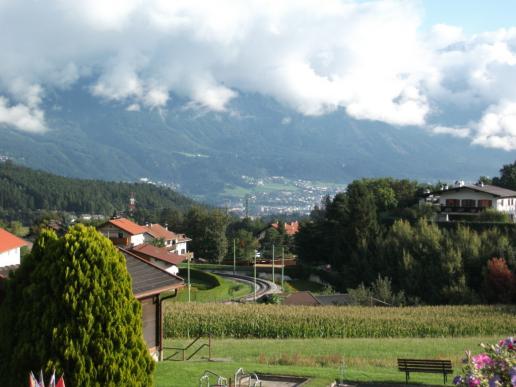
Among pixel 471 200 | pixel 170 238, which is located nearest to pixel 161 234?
pixel 170 238

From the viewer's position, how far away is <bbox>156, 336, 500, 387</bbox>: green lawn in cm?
1866

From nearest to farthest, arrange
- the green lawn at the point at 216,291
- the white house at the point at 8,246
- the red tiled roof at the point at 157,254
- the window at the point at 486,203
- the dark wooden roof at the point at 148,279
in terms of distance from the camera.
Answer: the dark wooden roof at the point at 148,279, the white house at the point at 8,246, the green lawn at the point at 216,291, the red tiled roof at the point at 157,254, the window at the point at 486,203

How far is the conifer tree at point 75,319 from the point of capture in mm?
12555

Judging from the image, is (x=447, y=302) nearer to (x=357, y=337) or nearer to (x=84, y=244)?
(x=357, y=337)

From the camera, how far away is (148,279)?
19312 mm

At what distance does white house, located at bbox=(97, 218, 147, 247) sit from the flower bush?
262 ft

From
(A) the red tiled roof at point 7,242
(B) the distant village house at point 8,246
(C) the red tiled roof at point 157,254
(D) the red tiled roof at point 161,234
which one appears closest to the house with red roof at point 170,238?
(D) the red tiled roof at point 161,234

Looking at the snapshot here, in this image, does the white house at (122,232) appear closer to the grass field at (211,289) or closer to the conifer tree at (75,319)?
the grass field at (211,289)

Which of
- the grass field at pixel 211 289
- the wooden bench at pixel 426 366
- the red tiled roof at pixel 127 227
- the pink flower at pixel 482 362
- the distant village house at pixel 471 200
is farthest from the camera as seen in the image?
the red tiled roof at pixel 127 227

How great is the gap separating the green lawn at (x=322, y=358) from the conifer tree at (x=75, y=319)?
410cm

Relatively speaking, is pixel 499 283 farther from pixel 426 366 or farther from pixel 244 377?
pixel 244 377

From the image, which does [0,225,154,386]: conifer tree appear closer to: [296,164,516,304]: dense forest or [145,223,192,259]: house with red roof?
[296,164,516,304]: dense forest

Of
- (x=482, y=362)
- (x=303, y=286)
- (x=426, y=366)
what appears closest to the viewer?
(x=482, y=362)

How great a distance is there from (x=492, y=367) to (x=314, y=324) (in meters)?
26.0
